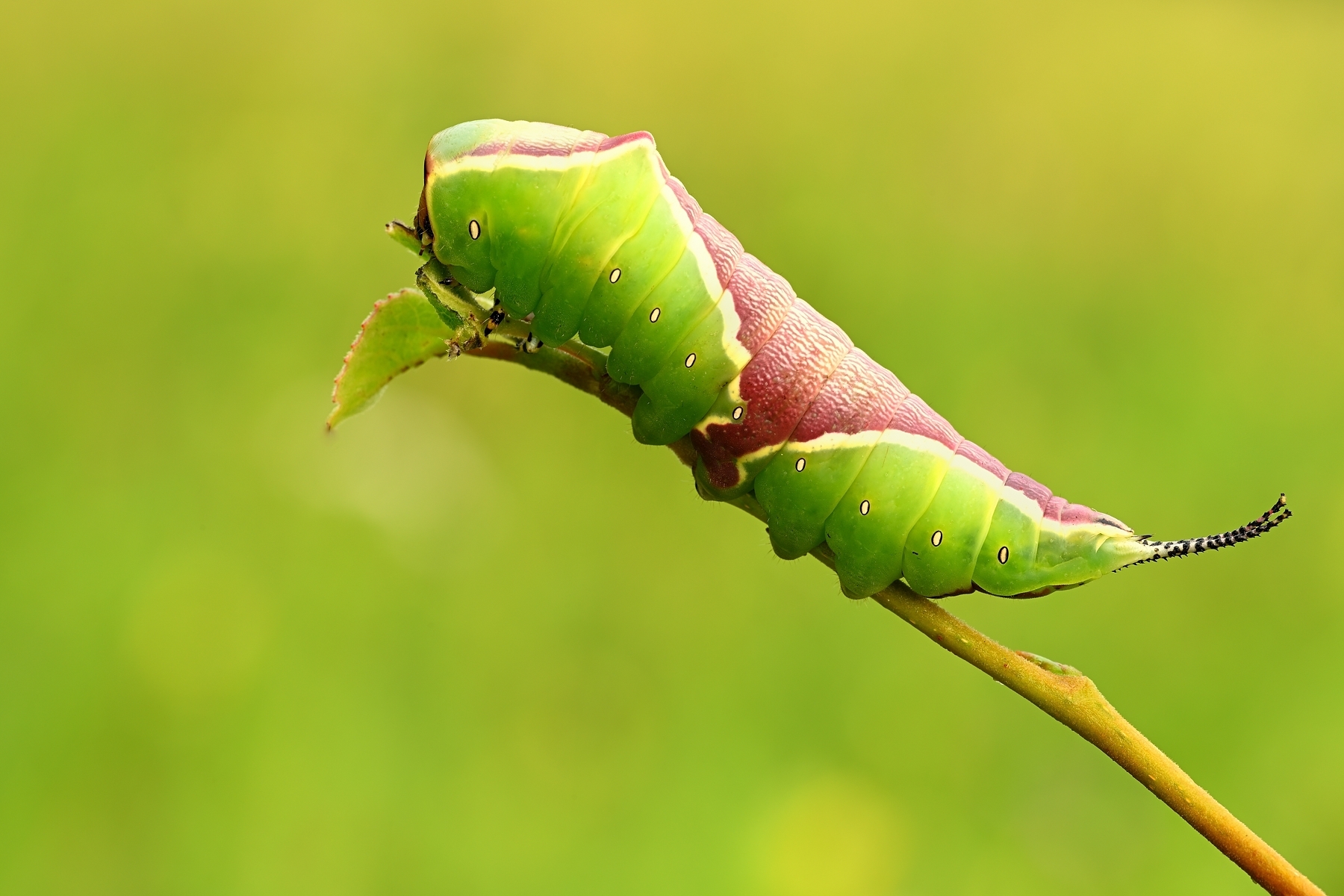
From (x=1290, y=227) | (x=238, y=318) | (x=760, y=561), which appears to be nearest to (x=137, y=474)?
(x=238, y=318)

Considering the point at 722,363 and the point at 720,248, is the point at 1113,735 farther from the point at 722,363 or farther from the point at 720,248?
the point at 720,248

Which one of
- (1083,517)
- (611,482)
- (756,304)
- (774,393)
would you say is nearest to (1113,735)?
(1083,517)

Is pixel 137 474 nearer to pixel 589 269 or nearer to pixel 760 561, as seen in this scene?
pixel 760 561

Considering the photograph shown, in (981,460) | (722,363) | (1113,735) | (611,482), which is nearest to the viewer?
(1113,735)

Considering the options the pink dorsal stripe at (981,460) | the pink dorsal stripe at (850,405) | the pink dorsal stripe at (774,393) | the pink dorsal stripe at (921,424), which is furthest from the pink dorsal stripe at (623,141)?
the pink dorsal stripe at (981,460)

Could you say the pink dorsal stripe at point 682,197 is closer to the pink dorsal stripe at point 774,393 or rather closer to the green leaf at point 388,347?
the pink dorsal stripe at point 774,393

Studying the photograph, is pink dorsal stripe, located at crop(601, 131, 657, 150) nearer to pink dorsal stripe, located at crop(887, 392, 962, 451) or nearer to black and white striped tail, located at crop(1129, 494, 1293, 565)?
pink dorsal stripe, located at crop(887, 392, 962, 451)

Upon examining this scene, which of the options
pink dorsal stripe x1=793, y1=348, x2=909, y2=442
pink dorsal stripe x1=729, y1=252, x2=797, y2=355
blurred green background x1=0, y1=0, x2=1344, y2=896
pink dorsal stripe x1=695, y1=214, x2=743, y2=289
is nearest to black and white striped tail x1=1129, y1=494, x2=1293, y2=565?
pink dorsal stripe x1=793, y1=348, x2=909, y2=442
